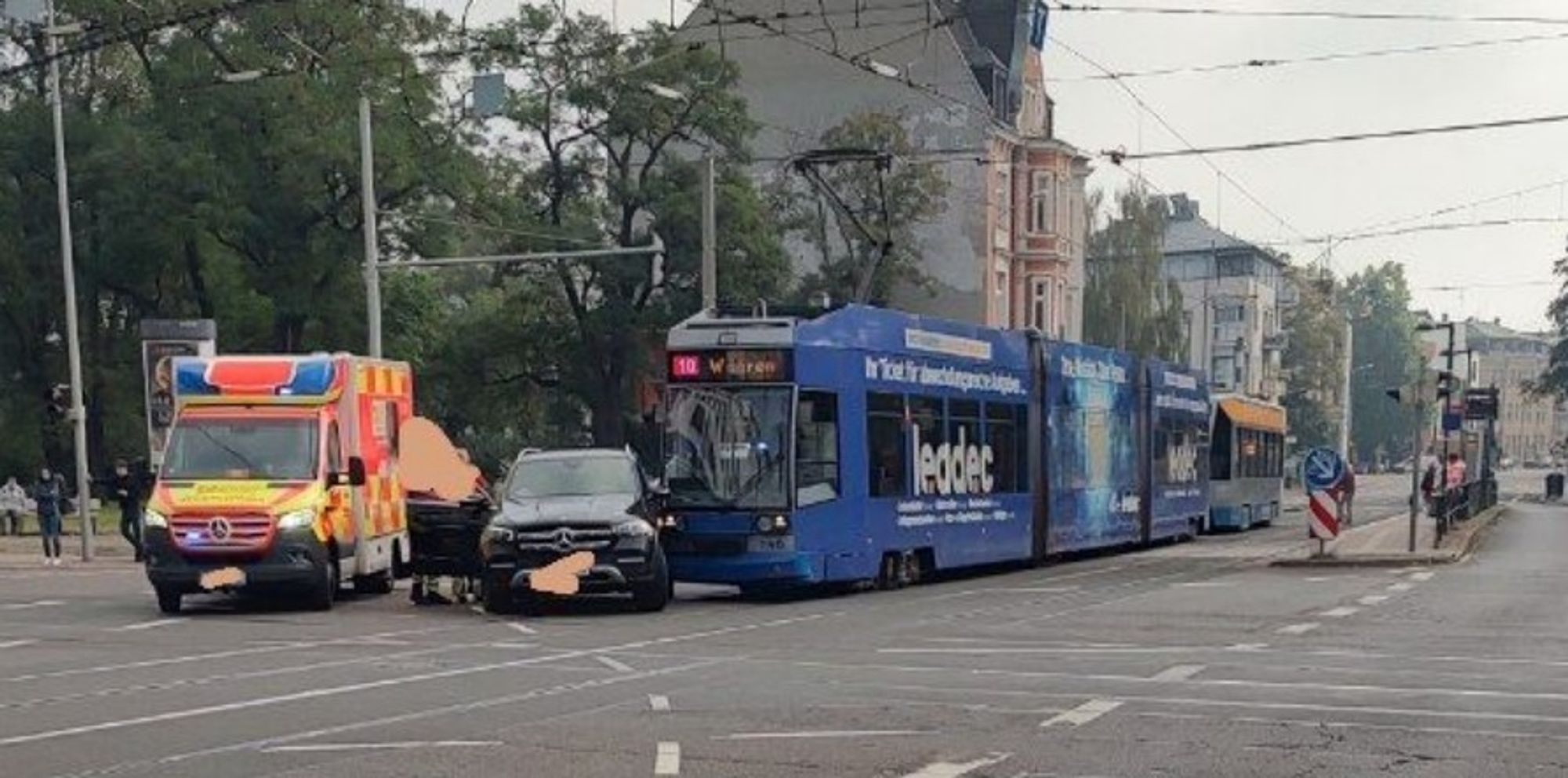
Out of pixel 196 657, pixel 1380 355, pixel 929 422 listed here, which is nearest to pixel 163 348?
pixel 929 422

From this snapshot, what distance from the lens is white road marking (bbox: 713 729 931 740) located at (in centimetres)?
1046

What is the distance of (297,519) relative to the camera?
19688 mm

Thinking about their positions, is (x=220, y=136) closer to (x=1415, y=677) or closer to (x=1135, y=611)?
(x=1135, y=611)

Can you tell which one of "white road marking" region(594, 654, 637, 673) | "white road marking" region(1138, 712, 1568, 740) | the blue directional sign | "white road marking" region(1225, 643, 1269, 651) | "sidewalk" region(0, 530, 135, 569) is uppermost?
the blue directional sign

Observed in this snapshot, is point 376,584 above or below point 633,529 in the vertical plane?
below

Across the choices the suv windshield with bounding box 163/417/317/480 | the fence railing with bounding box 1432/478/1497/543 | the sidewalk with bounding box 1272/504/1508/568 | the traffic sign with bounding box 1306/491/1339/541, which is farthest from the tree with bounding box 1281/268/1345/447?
the suv windshield with bounding box 163/417/317/480

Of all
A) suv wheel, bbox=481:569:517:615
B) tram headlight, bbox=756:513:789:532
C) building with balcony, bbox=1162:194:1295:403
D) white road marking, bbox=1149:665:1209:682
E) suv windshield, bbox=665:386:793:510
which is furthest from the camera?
building with balcony, bbox=1162:194:1295:403

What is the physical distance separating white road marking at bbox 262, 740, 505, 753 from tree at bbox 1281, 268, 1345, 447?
114 meters

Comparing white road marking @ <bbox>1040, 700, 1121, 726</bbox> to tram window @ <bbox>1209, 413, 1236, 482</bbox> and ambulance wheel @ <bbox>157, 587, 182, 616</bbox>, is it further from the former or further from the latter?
tram window @ <bbox>1209, 413, 1236, 482</bbox>

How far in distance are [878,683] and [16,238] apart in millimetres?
47328

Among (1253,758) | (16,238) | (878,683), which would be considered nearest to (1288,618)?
(878,683)

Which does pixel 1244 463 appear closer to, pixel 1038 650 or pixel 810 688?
pixel 1038 650

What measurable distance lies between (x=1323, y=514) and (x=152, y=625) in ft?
57.5

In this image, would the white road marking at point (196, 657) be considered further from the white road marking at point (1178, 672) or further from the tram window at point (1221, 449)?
the tram window at point (1221, 449)
